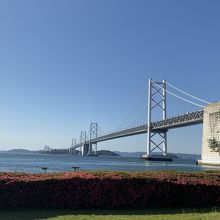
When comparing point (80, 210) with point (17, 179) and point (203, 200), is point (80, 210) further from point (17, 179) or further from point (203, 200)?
point (203, 200)

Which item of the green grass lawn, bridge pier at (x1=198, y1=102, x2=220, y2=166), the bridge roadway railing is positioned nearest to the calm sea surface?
bridge pier at (x1=198, y1=102, x2=220, y2=166)

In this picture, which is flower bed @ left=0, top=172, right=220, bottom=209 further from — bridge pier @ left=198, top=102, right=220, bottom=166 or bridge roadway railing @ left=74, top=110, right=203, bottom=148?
bridge roadway railing @ left=74, top=110, right=203, bottom=148

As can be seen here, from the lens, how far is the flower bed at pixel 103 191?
39.8 ft

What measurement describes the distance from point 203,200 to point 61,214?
3.90 meters

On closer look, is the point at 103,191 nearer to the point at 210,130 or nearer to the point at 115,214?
the point at 115,214

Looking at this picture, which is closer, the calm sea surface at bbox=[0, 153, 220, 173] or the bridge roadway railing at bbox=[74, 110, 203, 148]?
the calm sea surface at bbox=[0, 153, 220, 173]

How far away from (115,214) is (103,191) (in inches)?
38.6

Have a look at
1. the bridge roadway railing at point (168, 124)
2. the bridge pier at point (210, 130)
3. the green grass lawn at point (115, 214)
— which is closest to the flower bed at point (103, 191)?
the green grass lawn at point (115, 214)

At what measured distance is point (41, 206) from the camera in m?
12.1

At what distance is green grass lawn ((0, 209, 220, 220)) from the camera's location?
1083 centimetres

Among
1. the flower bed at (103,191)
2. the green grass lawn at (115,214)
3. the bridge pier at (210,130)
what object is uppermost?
the bridge pier at (210,130)

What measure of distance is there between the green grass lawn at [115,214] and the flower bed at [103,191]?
39 cm

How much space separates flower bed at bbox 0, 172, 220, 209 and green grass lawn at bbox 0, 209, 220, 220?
39 cm

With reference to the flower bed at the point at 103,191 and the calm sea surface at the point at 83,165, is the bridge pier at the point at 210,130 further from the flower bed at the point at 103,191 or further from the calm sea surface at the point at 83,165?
the flower bed at the point at 103,191
